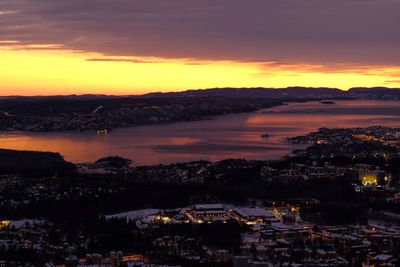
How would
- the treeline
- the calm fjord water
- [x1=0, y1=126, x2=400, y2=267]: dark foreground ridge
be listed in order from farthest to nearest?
the calm fjord water
the treeline
[x1=0, y1=126, x2=400, y2=267]: dark foreground ridge

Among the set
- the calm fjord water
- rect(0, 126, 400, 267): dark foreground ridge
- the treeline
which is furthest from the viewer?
the calm fjord water

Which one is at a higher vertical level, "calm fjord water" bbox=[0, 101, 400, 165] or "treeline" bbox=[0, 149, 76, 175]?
"treeline" bbox=[0, 149, 76, 175]

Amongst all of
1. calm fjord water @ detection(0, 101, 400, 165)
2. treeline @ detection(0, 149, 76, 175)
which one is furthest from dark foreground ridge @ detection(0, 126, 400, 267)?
calm fjord water @ detection(0, 101, 400, 165)

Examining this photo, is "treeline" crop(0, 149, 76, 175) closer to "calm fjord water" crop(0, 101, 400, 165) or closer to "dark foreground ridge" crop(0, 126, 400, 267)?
"dark foreground ridge" crop(0, 126, 400, 267)

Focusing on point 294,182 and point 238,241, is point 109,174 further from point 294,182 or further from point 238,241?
point 238,241

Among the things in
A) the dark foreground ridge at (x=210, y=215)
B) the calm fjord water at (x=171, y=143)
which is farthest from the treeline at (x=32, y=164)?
the calm fjord water at (x=171, y=143)

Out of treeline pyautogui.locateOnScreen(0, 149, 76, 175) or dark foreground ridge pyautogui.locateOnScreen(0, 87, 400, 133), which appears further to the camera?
dark foreground ridge pyautogui.locateOnScreen(0, 87, 400, 133)

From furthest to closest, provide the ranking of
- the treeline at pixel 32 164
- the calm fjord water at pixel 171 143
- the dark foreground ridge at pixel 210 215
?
the calm fjord water at pixel 171 143 → the treeline at pixel 32 164 → the dark foreground ridge at pixel 210 215

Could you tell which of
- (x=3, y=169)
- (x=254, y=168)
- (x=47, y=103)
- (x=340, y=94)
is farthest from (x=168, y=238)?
(x=340, y=94)

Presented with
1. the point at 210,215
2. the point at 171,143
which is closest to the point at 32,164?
the point at 210,215

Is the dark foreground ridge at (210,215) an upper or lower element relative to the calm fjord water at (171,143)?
upper

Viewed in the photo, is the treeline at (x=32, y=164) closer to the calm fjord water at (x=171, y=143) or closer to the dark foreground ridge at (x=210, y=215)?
the dark foreground ridge at (x=210, y=215)
